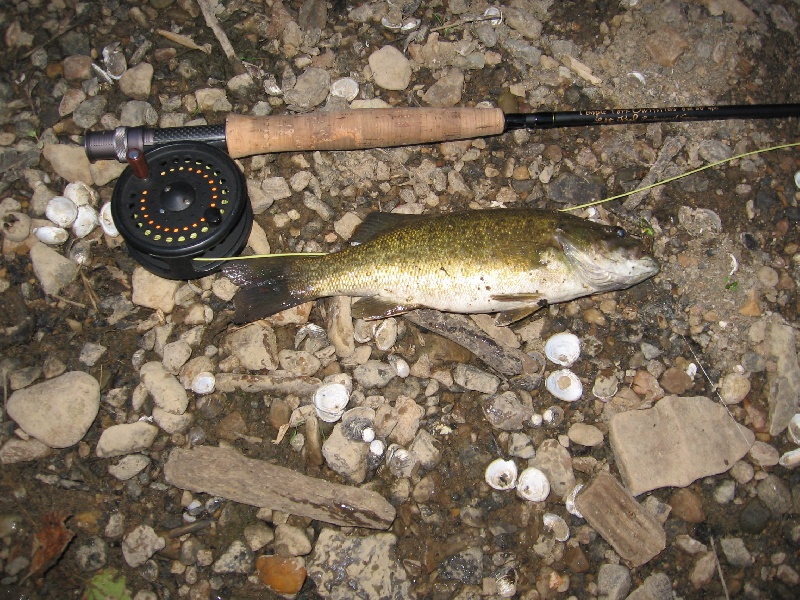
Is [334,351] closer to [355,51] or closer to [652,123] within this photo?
[355,51]

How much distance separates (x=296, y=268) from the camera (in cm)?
395

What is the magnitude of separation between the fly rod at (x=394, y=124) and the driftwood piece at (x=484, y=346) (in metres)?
1.47

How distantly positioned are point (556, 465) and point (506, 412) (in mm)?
537

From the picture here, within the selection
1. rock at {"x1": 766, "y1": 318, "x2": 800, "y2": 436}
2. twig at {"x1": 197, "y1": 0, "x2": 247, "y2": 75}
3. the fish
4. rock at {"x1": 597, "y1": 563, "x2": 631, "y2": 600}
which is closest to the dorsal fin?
the fish

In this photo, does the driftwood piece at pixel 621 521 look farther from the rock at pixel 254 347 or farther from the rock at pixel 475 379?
the rock at pixel 254 347

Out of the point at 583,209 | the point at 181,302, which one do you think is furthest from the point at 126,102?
the point at 583,209

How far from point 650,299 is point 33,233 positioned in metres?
5.03

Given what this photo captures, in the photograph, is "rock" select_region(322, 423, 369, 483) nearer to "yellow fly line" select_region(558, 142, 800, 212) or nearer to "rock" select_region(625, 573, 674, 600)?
"rock" select_region(625, 573, 674, 600)

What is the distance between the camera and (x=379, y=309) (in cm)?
399

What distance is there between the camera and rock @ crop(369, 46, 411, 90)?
15.8 feet

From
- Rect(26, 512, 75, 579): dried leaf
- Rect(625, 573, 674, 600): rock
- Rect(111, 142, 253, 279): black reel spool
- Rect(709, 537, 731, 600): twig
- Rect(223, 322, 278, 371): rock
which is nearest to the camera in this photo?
Rect(26, 512, 75, 579): dried leaf

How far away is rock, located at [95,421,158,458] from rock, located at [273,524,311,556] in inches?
47.0

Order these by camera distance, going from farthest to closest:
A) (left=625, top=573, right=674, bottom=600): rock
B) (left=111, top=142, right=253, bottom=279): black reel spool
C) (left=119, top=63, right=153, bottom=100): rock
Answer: (left=119, top=63, right=153, bottom=100): rock
(left=625, top=573, right=674, bottom=600): rock
(left=111, top=142, right=253, bottom=279): black reel spool

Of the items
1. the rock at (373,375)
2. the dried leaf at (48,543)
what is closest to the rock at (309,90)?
the rock at (373,375)
